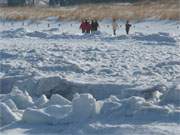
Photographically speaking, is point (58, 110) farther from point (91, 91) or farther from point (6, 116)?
point (91, 91)

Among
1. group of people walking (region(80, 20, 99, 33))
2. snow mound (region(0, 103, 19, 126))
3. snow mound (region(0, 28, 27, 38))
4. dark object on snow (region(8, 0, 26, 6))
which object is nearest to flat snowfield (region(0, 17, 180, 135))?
snow mound (region(0, 103, 19, 126))

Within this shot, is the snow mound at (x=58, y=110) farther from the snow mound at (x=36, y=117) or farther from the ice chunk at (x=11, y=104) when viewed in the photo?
the ice chunk at (x=11, y=104)

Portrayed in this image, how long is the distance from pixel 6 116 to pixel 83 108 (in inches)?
40.4

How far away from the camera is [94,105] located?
25.0 feet

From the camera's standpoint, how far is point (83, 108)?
7559mm

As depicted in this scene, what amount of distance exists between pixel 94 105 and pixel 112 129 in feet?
1.97

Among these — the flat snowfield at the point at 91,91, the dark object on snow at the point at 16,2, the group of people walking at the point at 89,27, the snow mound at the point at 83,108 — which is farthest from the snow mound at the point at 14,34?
the dark object on snow at the point at 16,2

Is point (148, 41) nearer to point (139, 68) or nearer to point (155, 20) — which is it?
point (139, 68)

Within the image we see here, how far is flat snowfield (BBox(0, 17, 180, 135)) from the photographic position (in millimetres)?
7332

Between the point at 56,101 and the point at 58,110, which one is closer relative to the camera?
the point at 58,110

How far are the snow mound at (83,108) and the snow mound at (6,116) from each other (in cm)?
79

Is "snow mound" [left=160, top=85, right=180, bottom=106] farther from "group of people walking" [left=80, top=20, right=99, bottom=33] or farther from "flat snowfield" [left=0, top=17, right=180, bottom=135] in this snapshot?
"group of people walking" [left=80, top=20, right=99, bottom=33]

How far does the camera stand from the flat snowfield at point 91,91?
24.1 feet

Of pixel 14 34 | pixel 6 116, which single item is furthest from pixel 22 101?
pixel 14 34
